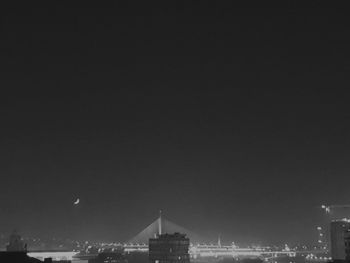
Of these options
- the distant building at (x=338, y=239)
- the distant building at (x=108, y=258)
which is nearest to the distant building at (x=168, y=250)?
the distant building at (x=108, y=258)

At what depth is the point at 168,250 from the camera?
150 metres

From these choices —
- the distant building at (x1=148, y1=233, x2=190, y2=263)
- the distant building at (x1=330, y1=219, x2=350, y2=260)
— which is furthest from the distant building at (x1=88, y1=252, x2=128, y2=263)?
the distant building at (x1=330, y1=219, x2=350, y2=260)

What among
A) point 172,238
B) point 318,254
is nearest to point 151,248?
point 172,238

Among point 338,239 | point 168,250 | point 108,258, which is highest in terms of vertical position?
point 338,239

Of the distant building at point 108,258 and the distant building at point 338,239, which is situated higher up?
the distant building at point 338,239

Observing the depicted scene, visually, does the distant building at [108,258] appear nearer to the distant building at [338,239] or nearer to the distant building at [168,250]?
the distant building at [168,250]

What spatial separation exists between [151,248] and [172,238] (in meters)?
5.76

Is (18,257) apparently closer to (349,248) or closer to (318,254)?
(349,248)

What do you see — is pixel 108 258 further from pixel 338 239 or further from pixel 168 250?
→ pixel 338 239

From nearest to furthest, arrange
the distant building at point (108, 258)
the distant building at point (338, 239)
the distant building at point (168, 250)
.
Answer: the distant building at point (338, 239) < the distant building at point (108, 258) < the distant building at point (168, 250)

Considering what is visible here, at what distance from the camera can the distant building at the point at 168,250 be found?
14838cm

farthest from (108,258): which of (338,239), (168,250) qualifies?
(338,239)

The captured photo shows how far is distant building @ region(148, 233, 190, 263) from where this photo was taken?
148375mm

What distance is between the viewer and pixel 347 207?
194 meters
